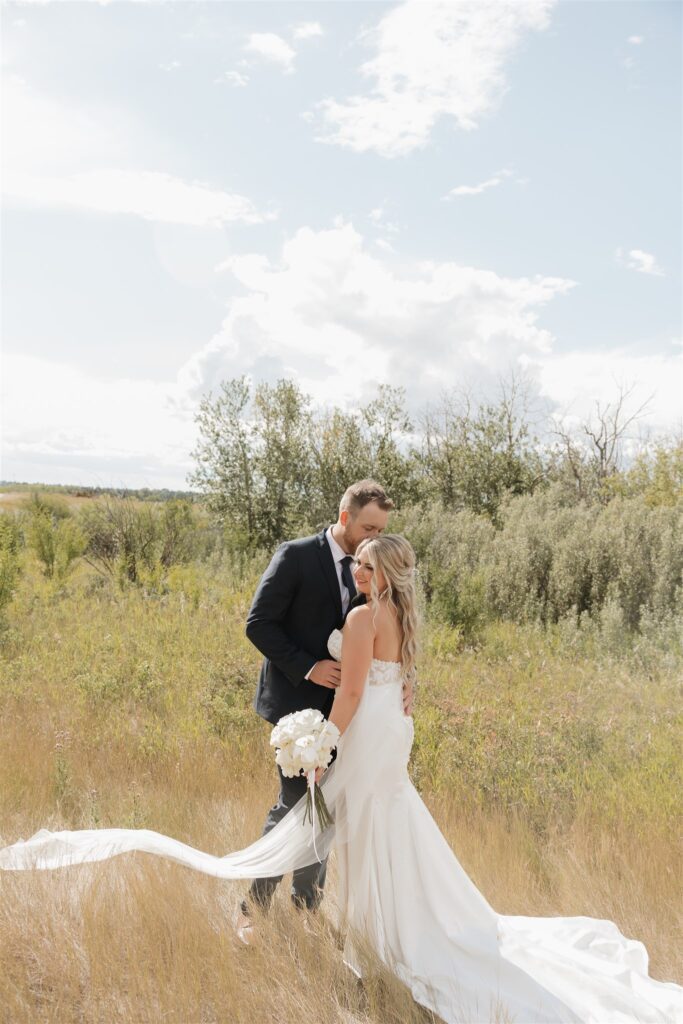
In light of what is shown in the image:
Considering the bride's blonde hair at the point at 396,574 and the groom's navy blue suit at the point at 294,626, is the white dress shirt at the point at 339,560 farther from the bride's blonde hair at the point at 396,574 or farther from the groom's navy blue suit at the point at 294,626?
the bride's blonde hair at the point at 396,574

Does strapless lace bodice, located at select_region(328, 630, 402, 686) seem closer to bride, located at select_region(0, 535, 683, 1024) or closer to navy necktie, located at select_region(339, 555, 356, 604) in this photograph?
bride, located at select_region(0, 535, 683, 1024)

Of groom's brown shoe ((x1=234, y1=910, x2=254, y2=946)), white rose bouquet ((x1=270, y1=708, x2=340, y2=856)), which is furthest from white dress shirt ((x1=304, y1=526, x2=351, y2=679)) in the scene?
groom's brown shoe ((x1=234, y1=910, x2=254, y2=946))

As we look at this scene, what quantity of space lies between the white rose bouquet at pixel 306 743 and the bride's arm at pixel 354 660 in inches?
A: 5.4

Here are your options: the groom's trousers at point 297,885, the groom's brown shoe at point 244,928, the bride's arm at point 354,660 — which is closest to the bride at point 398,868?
the bride's arm at point 354,660

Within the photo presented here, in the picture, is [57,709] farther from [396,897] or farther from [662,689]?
[662,689]

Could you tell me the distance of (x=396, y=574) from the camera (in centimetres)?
326

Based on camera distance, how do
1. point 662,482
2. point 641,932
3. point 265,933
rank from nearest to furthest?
point 265,933
point 641,932
point 662,482

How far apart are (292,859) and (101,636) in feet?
20.1

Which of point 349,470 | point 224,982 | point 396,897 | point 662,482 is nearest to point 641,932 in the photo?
point 396,897

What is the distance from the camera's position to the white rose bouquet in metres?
3.08

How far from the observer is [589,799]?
4793mm

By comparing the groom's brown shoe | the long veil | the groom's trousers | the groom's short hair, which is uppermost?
the groom's short hair

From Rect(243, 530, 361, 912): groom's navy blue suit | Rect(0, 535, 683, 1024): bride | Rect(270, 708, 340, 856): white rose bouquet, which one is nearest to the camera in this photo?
Rect(270, 708, 340, 856): white rose bouquet

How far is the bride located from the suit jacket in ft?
0.62
